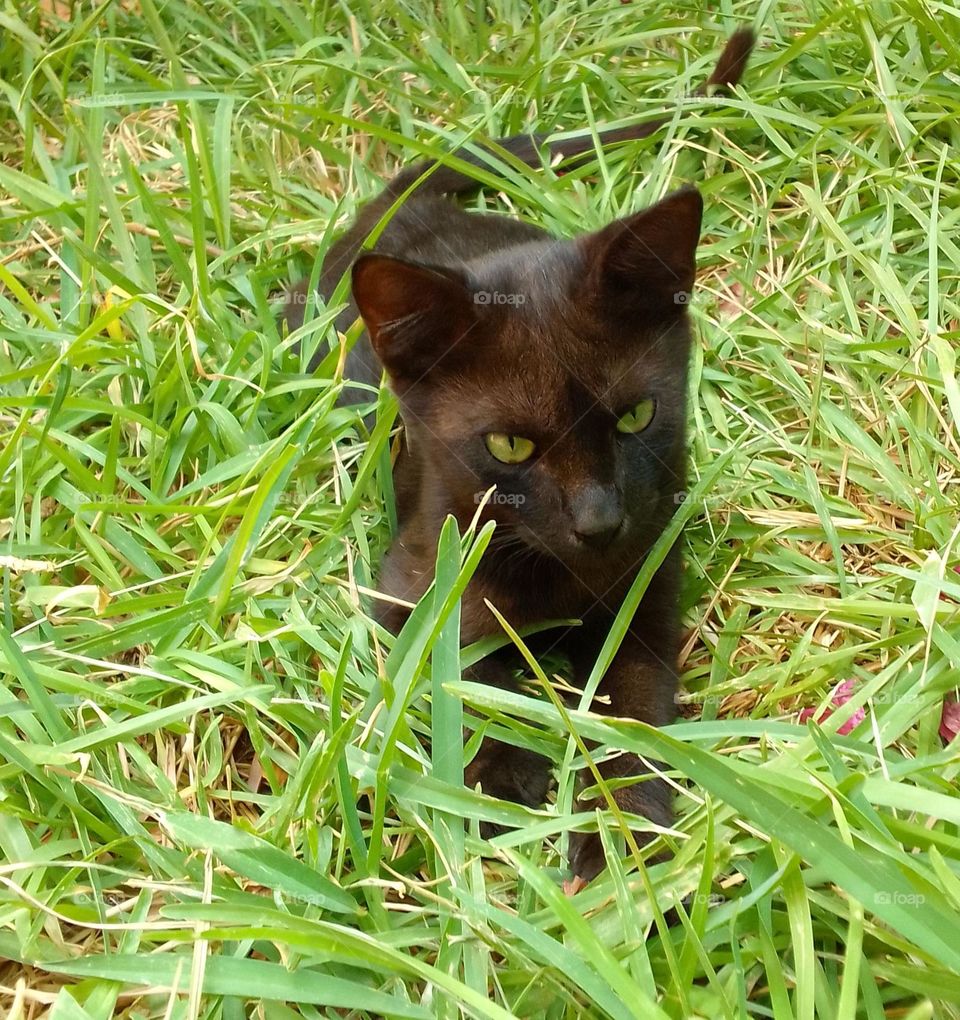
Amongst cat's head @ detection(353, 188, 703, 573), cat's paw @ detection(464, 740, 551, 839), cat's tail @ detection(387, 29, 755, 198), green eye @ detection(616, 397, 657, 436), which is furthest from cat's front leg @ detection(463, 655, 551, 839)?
cat's tail @ detection(387, 29, 755, 198)

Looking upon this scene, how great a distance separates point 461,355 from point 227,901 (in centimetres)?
68

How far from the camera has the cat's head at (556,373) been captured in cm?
113

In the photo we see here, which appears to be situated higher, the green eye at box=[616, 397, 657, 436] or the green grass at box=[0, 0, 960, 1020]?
the green eye at box=[616, 397, 657, 436]

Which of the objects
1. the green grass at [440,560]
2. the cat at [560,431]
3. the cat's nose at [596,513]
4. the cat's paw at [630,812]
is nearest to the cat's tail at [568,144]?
the green grass at [440,560]

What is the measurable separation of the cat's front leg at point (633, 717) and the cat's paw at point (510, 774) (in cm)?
6

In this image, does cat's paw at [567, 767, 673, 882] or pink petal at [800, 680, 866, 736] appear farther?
pink petal at [800, 680, 866, 736]

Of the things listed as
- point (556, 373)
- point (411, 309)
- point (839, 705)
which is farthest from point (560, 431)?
point (839, 705)

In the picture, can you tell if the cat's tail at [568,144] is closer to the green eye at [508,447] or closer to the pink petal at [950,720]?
the green eye at [508,447]

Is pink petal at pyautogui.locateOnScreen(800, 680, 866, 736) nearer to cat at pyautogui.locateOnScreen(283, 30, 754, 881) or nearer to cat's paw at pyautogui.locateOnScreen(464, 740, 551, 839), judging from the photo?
cat at pyautogui.locateOnScreen(283, 30, 754, 881)

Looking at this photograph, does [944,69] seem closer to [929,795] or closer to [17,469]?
[929,795]

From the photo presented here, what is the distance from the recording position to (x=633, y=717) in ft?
3.99

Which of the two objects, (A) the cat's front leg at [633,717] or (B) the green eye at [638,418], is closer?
(A) the cat's front leg at [633,717]

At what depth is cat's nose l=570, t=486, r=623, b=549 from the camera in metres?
1.11

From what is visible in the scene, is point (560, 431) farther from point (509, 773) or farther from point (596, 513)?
point (509, 773)
